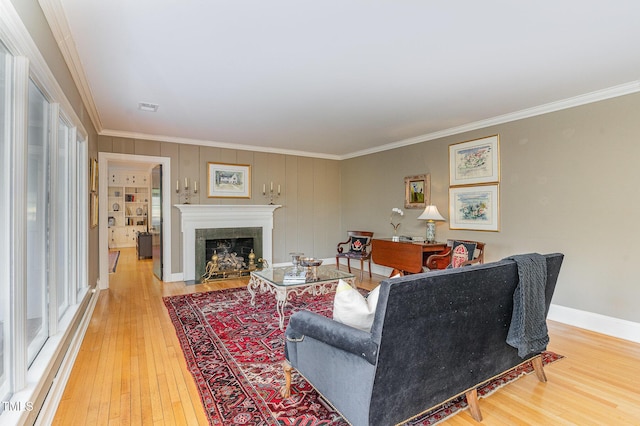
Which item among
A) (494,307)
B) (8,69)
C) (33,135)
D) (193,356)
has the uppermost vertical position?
(8,69)

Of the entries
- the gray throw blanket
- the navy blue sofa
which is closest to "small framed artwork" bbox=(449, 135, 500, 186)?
the gray throw blanket

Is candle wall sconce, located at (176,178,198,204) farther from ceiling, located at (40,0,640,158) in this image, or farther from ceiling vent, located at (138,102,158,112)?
ceiling vent, located at (138,102,158,112)

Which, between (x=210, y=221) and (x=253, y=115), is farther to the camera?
(x=210, y=221)

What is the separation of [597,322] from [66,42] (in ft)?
16.7

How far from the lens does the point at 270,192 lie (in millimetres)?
6047

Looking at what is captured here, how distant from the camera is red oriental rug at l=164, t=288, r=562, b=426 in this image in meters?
1.86

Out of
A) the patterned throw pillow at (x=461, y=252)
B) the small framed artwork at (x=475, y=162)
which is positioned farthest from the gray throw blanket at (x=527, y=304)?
the small framed artwork at (x=475, y=162)

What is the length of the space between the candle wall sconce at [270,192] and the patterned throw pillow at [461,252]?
3.29 metres

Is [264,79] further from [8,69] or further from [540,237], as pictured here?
[540,237]

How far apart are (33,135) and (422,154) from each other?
4552 millimetres

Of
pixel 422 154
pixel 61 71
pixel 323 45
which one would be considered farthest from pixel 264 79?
pixel 422 154

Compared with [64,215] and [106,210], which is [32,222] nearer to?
[64,215]

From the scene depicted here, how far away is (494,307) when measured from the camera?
5.86 feet

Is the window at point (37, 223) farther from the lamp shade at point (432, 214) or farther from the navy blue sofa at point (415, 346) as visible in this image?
the lamp shade at point (432, 214)
